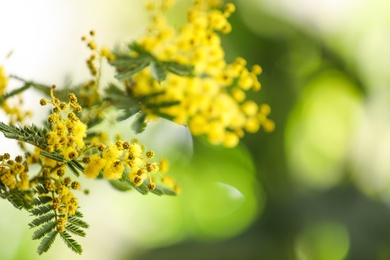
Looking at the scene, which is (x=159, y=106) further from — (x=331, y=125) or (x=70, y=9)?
(x=331, y=125)

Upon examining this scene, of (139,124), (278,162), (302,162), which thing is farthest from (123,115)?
(302,162)

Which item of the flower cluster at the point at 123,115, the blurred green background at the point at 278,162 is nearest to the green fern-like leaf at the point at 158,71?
the flower cluster at the point at 123,115

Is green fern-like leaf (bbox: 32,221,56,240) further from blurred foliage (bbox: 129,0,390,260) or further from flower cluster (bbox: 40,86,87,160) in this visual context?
blurred foliage (bbox: 129,0,390,260)

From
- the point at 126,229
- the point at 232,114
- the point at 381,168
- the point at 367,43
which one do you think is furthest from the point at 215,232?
the point at 232,114

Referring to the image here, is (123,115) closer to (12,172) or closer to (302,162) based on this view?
(12,172)

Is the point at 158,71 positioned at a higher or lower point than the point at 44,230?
higher

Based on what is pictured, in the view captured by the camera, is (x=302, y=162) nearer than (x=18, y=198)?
No

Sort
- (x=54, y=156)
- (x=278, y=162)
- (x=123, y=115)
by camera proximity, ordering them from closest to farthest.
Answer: (x=54, y=156)
(x=123, y=115)
(x=278, y=162)
